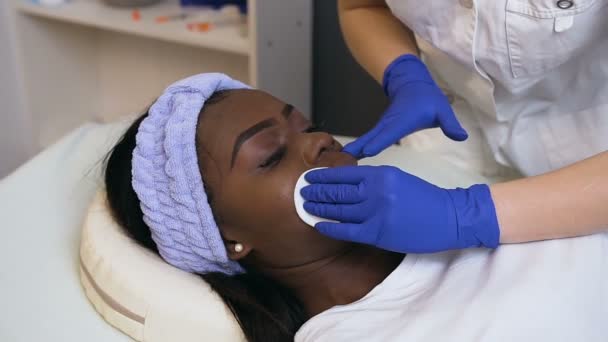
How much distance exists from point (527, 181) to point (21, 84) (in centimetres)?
187

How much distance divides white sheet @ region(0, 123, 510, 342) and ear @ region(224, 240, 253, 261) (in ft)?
0.70

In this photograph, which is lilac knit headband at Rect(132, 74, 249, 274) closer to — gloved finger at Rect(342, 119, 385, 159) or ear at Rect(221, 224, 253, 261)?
ear at Rect(221, 224, 253, 261)

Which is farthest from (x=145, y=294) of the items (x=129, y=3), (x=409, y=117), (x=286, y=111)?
(x=129, y=3)

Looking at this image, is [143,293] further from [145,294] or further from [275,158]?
[275,158]

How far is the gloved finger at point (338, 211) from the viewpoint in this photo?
0.93 m

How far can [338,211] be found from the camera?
0.94 m

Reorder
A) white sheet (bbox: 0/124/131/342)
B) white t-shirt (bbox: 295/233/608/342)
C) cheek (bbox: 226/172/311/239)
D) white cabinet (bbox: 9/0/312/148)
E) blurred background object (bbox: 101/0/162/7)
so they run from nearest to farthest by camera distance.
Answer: white t-shirt (bbox: 295/233/608/342)
cheek (bbox: 226/172/311/239)
white sheet (bbox: 0/124/131/342)
white cabinet (bbox: 9/0/312/148)
blurred background object (bbox: 101/0/162/7)

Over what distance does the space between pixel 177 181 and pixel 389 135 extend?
320mm

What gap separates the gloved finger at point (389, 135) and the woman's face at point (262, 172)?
0.04m

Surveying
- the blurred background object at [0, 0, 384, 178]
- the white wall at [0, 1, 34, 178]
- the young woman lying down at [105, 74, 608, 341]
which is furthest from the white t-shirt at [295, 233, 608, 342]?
the white wall at [0, 1, 34, 178]

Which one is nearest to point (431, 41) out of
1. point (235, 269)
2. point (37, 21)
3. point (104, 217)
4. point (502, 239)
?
point (502, 239)

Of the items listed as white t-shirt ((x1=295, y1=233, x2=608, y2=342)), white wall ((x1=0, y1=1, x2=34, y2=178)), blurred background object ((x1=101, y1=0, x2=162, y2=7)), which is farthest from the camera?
white wall ((x1=0, y1=1, x2=34, y2=178))

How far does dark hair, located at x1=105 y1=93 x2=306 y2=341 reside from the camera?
104cm

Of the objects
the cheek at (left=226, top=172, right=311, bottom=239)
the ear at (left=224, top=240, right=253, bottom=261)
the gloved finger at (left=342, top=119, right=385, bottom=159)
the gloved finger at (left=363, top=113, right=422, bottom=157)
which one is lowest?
the ear at (left=224, top=240, right=253, bottom=261)
